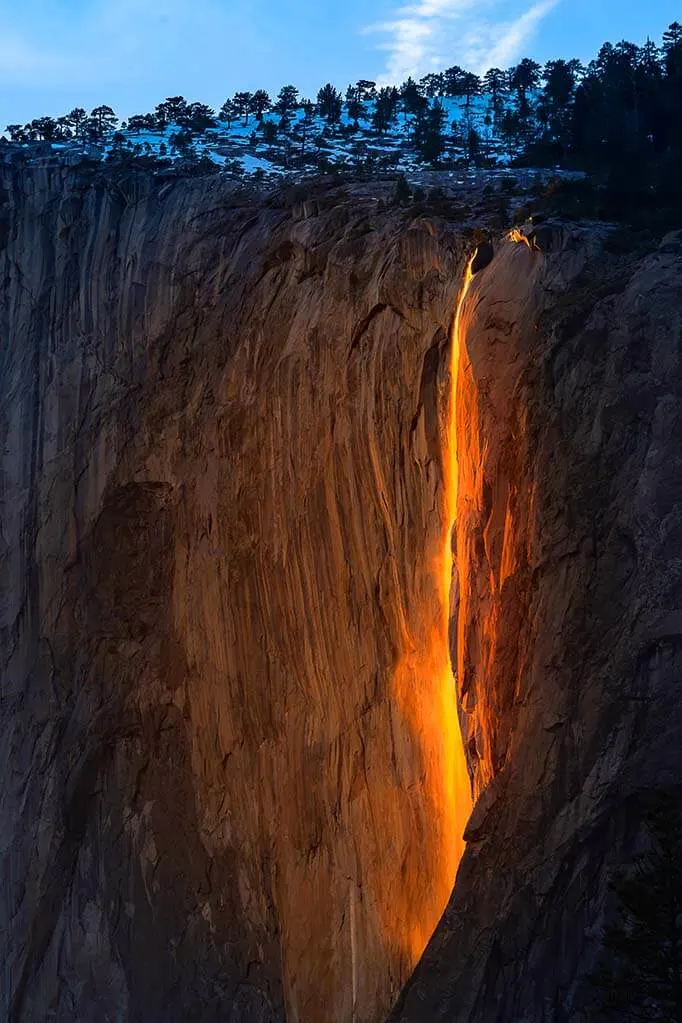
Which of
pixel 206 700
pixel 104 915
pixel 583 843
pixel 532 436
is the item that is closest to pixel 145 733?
pixel 206 700

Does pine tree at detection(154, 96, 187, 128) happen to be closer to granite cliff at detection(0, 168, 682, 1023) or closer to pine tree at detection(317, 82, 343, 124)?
pine tree at detection(317, 82, 343, 124)

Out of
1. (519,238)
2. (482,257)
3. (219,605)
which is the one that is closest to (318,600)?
(219,605)

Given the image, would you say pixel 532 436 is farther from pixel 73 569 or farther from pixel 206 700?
pixel 73 569

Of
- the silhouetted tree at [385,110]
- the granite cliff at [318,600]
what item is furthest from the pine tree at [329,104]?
the granite cliff at [318,600]

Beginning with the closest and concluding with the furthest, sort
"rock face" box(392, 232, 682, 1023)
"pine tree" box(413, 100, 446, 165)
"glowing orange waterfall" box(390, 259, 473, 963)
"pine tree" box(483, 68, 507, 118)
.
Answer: "rock face" box(392, 232, 682, 1023) → "glowing orange waterfall" box(390, 259, 473, 963) → "pine tree" box(413, 100, 446, 165) → "pine tree" box(483, 68, 507, 118)

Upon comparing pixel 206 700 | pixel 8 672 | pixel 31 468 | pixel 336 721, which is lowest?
pixel 336 721

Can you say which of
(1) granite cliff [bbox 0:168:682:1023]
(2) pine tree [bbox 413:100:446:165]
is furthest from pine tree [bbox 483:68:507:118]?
(1) granite cliff [bbox 0:168:682:1023]
